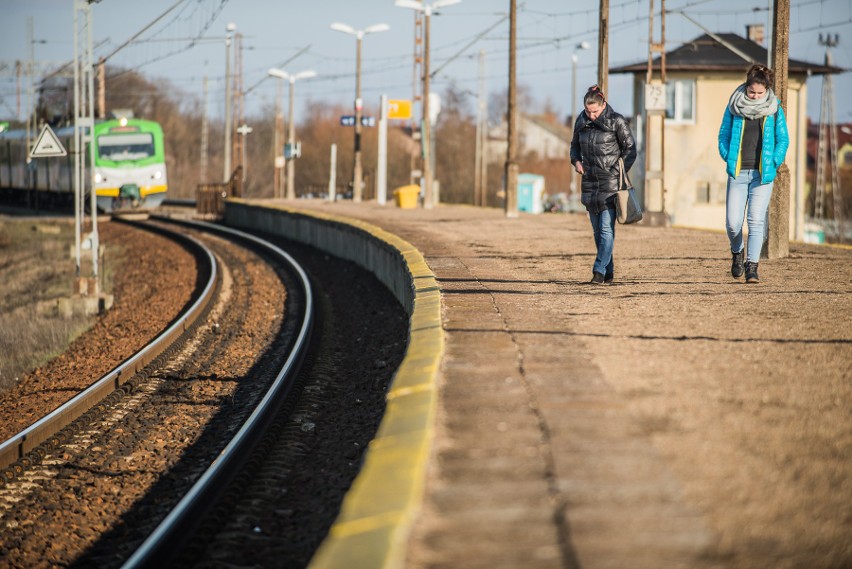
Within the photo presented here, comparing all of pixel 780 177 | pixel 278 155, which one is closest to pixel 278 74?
pixel 278 155

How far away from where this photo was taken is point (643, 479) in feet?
13.6

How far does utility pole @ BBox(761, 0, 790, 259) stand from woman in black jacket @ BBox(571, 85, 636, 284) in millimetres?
3765

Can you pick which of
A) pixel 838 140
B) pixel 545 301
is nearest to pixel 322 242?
pixel 545 301

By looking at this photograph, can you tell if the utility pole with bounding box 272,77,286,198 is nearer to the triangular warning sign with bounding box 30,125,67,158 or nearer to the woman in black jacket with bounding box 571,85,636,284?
the triangular warning sign with bounding box 30,125,67,158

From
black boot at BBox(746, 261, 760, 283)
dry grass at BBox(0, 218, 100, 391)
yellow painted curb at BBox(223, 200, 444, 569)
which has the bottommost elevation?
dry grass at BBox(0, 218, 100, 391)

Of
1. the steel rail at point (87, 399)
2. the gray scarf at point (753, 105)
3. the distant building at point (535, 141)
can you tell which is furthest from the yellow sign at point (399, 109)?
the distant building at point (535, 141)

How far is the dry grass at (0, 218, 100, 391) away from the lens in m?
14.3

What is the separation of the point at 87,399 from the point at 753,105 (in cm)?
647

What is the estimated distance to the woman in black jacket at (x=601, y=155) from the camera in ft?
33.8

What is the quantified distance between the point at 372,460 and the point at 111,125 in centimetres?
3376

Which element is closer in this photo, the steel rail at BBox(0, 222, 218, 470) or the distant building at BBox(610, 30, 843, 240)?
the steel rail at BBox(0, 222, 218, 470)

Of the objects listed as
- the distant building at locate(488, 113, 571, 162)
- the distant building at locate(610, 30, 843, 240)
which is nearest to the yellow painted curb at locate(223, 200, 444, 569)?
the distant building at locate(610, 30, 843, 240)

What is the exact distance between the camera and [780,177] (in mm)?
13547

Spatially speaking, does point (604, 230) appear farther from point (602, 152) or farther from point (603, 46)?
point (603, 46)
